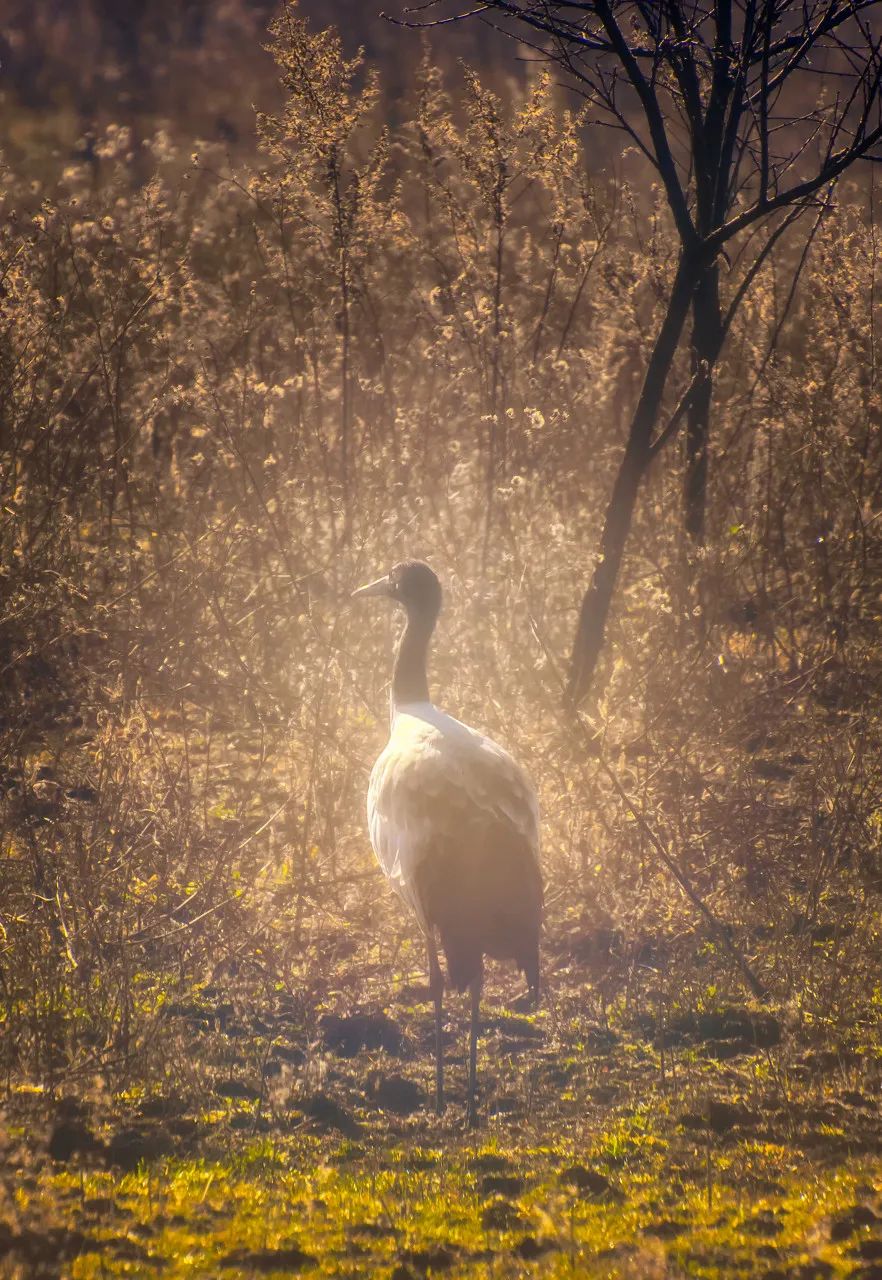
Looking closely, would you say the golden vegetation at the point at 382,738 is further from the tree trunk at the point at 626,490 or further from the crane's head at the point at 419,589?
the crane's head at the point at 419,589

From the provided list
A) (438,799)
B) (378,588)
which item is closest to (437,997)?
(438,799)

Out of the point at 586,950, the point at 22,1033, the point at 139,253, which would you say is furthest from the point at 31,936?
the point at 139,253

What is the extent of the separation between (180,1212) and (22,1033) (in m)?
0.93

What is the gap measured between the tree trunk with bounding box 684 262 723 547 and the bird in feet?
6.51

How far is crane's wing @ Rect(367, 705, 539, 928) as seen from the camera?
13.5 ft

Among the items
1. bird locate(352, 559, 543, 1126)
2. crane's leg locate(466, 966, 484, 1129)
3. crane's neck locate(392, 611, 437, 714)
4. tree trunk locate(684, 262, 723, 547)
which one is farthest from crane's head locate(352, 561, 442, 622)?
crane's leg locate(466, 966, 484, 1129)

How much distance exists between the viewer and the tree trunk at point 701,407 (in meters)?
5.80

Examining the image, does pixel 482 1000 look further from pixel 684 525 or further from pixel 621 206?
pixel 621 206

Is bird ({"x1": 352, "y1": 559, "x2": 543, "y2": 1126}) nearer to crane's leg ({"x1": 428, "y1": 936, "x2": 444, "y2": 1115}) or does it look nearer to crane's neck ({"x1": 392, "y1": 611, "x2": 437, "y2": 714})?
crane's leg ({"x1": 428, "y1": 936, "x2": 444, "y2": 1115})

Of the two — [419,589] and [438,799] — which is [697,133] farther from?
[438,799]

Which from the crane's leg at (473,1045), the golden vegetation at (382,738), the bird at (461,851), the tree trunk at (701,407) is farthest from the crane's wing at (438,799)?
the tree trunk at (701,407)

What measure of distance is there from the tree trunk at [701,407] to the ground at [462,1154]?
8.31 ft

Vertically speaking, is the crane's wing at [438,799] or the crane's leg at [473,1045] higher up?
the crane's wing at [438,799]

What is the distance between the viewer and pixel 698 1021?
4066 mm
